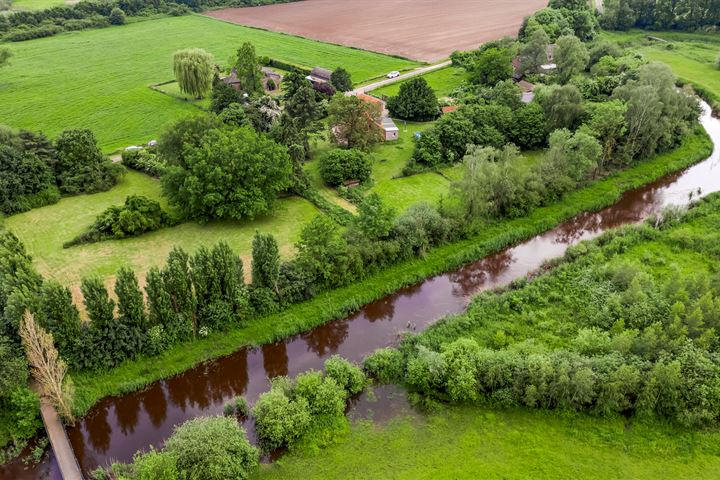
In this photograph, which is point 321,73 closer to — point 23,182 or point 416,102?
point 416,102

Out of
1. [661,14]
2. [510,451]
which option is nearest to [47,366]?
[510,451]

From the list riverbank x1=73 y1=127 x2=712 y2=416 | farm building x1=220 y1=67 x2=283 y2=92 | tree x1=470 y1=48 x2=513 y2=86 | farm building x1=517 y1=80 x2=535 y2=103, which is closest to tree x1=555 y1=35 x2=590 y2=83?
farm building x1=517 y1=80 x2=535 y2=103

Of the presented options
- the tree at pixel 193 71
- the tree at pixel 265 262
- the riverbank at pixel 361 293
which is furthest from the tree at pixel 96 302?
the tree at pixel 193 71

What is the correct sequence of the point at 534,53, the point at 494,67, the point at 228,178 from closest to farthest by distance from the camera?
the point at 228,178 → the point at 494,67 → the point at 534,53

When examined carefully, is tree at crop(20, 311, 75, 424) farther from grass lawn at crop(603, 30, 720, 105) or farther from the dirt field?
grass lawn at crop(603, 30, 720, 105)

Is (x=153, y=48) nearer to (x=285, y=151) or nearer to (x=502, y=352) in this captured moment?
(x=285, y=151)

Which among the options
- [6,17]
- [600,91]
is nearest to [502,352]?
[600,91]

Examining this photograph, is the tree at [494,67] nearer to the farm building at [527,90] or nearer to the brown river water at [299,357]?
the farm building at [527,90]
